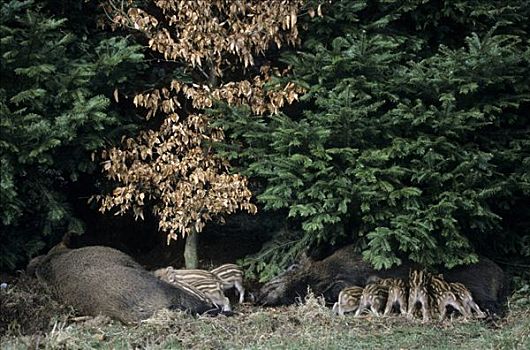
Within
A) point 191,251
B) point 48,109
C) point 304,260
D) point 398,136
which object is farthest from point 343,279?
point 48,109

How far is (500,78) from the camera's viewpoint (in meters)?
10.4

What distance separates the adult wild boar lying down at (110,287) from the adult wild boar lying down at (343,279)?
4.30ft

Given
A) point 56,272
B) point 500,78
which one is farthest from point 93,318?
point 500,78

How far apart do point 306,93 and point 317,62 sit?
504 millimetres

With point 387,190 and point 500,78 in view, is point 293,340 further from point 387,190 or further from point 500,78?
point 500,78

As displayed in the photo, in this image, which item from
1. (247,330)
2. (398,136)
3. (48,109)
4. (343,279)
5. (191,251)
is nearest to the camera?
(247,330)

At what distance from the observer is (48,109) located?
9.88 meters

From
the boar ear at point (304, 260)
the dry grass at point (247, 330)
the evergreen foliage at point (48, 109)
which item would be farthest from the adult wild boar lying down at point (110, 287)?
the boar ear at point (304, 260)

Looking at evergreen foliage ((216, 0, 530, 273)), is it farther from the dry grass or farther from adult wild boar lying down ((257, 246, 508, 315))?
the dry grass

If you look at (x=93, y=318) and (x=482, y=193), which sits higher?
(x=482, y=193)

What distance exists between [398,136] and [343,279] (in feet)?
7.00

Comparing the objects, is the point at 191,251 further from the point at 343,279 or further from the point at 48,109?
the point at 48,109

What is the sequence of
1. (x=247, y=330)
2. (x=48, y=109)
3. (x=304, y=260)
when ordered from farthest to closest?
1. (x=304, y=260)
2. (x=48, y=109)
3. (x=247, y=330)

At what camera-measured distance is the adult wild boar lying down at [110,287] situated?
32.0ft
